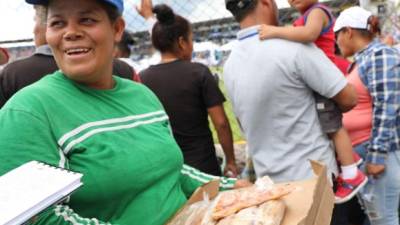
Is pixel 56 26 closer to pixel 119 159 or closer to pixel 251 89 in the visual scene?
pixel 119 159

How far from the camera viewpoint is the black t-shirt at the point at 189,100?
272 centimetres

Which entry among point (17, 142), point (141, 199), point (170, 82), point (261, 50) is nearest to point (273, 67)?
point (261, 50)

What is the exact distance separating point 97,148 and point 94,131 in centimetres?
5

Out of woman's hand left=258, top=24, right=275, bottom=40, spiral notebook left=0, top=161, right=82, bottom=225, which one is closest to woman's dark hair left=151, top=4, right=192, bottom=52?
woman's hand left=258, top=24, right=275, bottom=40

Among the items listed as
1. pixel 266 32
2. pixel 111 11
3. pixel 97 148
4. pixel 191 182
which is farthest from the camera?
pixel 266 32

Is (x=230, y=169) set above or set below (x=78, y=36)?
below

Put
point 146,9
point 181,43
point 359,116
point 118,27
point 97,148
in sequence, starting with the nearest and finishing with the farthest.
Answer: point 97,148 → point 118,27 → point 359,116 → point 181,43 → point 146,9

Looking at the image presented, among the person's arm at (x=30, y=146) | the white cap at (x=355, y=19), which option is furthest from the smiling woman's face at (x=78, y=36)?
the white cap at (x=355, y=19)

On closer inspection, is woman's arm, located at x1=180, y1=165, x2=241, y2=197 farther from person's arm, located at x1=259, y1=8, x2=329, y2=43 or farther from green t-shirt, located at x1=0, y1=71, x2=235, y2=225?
person's arm, located at x1=259, y1=8, x2=329, y2=43

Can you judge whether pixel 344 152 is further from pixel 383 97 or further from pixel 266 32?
pixel 266 32

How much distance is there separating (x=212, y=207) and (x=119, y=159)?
1.08 ft

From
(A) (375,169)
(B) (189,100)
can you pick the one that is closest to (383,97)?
(A) (375,169)

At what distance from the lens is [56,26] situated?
4.03 feet

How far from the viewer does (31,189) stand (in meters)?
0.79
